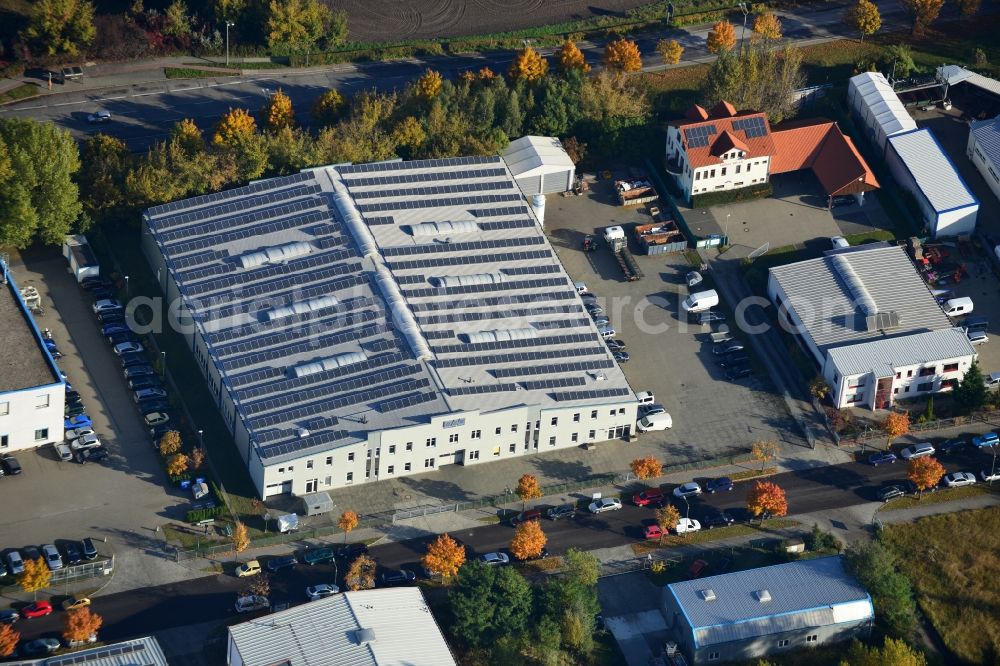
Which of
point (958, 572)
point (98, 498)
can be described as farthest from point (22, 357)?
point (958, 572)

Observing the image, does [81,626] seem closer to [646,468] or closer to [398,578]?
[398,578]

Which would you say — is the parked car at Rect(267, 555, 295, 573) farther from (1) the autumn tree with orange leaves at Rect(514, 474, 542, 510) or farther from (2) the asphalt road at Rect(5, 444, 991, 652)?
(1) the autumn tree with orange leaves at Rect(514, 474, 542, 510)

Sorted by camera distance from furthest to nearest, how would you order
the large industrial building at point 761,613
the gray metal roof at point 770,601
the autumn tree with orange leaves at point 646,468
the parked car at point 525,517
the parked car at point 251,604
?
the autumn tree with orange leaves at point 646,468
the parked car at point 525,517
the parked car at point 251,604
the gray metal roof at point 770,601
the large industrial building at point 761,613

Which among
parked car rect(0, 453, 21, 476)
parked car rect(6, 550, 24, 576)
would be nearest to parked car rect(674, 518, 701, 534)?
parked car rect(6, 550, 24, 576)

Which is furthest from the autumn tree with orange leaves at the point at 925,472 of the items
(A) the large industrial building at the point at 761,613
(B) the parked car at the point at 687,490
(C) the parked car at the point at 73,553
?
(C) the parked car at the point at 73,553

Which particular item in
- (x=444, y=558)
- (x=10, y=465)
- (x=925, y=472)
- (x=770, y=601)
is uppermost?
(x=10, y=465)

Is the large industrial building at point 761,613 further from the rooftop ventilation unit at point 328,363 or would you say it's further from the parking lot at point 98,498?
the parking lot at point 98,498
